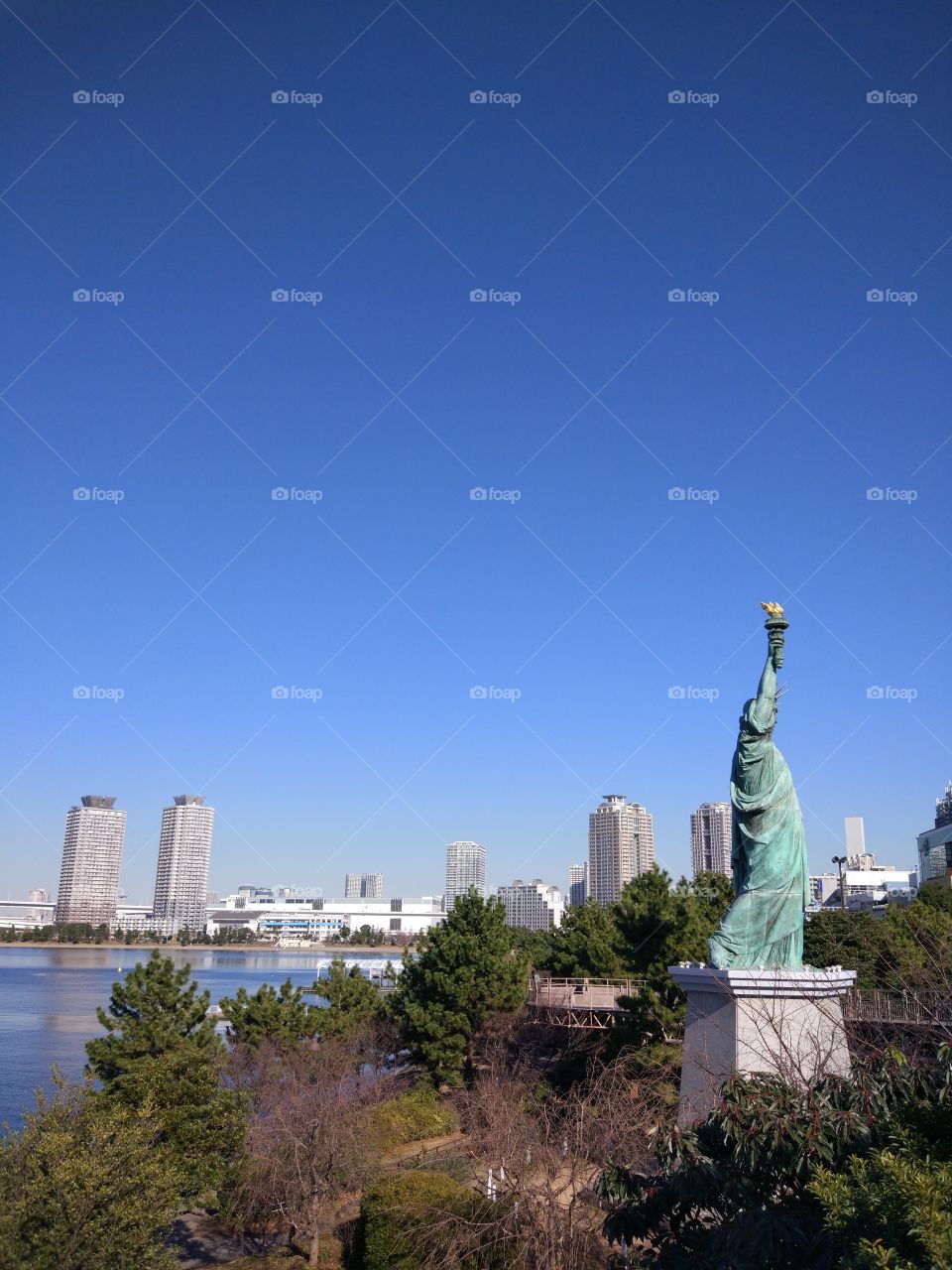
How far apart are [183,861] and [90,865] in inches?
823

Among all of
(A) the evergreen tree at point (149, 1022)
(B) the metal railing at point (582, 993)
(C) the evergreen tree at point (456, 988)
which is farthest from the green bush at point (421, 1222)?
(B) the metal railing at point (582, 993)

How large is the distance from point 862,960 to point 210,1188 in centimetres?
→ 1506

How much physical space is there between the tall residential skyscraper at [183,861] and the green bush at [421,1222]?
17669cm

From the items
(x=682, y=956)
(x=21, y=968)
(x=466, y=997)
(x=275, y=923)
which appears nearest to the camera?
(x=682, y=956)

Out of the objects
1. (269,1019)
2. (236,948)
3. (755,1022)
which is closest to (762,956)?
(755,1022)

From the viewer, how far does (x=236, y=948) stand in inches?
5674

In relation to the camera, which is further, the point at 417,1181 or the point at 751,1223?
the point at 417,1181

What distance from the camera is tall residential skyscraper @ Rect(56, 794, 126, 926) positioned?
539ft

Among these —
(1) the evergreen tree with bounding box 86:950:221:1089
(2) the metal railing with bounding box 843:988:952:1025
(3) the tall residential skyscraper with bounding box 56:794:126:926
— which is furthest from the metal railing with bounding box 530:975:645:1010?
(3) the tall residential skyscraper with bounding box 56:794:126:926

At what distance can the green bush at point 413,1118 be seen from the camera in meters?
18.5

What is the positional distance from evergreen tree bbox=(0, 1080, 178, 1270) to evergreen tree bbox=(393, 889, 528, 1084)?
11.4 meters

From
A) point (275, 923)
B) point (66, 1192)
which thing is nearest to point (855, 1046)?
point (66, 1192)

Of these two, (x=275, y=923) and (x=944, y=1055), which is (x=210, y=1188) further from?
(x=275, y=923)

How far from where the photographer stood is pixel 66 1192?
875cm
